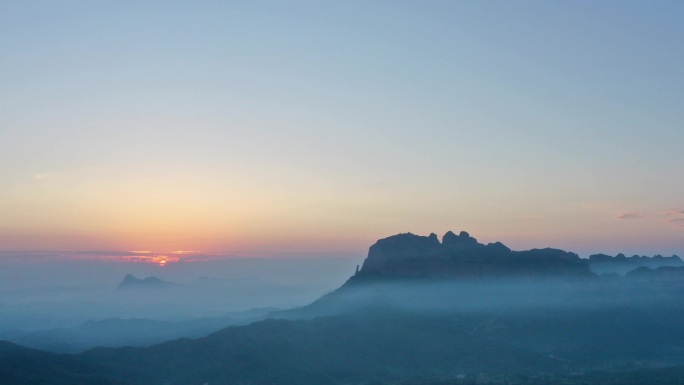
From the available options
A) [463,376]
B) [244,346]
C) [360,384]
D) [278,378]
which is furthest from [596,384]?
[244,346]

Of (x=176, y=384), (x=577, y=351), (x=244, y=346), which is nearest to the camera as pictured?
(x=176, y=384)

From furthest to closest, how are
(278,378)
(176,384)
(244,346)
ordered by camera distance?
(244,346)
(278,378)
(176,384)

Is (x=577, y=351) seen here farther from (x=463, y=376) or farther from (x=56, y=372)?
(x=56, y=372)

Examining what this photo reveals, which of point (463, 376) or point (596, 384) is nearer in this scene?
point (596, 384)

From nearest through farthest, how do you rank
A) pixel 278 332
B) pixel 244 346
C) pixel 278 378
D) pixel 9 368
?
pixel 9 368 → pixel 278 378 → pixel 244 346 → pixel 278 332

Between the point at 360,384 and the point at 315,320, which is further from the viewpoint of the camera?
the point at 315,320

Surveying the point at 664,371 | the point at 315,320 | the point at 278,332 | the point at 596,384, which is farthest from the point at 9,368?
the point at 664,371

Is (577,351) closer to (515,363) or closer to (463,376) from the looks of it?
(515,363)

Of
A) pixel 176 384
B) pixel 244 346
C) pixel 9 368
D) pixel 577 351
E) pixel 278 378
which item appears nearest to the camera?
pixel 9 368
